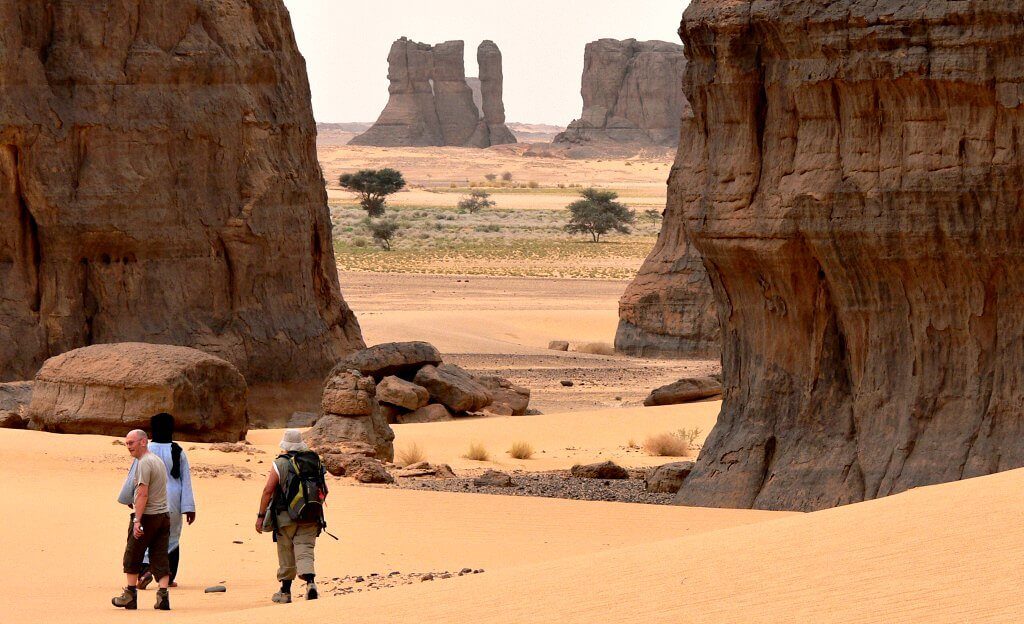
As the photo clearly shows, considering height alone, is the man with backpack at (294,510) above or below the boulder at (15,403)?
above

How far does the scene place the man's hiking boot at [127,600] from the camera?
962 centimetres

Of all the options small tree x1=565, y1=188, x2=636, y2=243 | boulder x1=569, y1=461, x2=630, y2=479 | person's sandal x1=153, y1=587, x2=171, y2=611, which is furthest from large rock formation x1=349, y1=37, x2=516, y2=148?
person's sandal x1=153, y1=587, x2=171, y2=611

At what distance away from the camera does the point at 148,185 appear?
2005 cm

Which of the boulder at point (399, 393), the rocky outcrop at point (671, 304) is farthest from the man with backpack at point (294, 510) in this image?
the rocky outcrop at point (671, 304)

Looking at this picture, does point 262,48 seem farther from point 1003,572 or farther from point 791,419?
point 1003,572

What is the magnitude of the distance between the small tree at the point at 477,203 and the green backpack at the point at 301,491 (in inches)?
2692

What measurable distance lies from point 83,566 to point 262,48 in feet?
37.4

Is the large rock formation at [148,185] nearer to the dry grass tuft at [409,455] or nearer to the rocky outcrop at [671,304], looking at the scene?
the dry grass tuft at [409,455]

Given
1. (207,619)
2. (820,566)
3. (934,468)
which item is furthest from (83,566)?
(934,468)

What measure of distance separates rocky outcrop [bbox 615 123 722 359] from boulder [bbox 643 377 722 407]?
4.90m

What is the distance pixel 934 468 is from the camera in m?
12.3

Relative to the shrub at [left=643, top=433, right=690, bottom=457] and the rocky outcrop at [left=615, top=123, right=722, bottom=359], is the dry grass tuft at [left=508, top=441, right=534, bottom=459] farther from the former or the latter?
the rocky outcrop at [left=615, top=123, right=722, bottom=359]

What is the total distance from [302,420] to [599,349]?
42.3 ft

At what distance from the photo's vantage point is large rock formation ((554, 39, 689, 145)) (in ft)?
348
